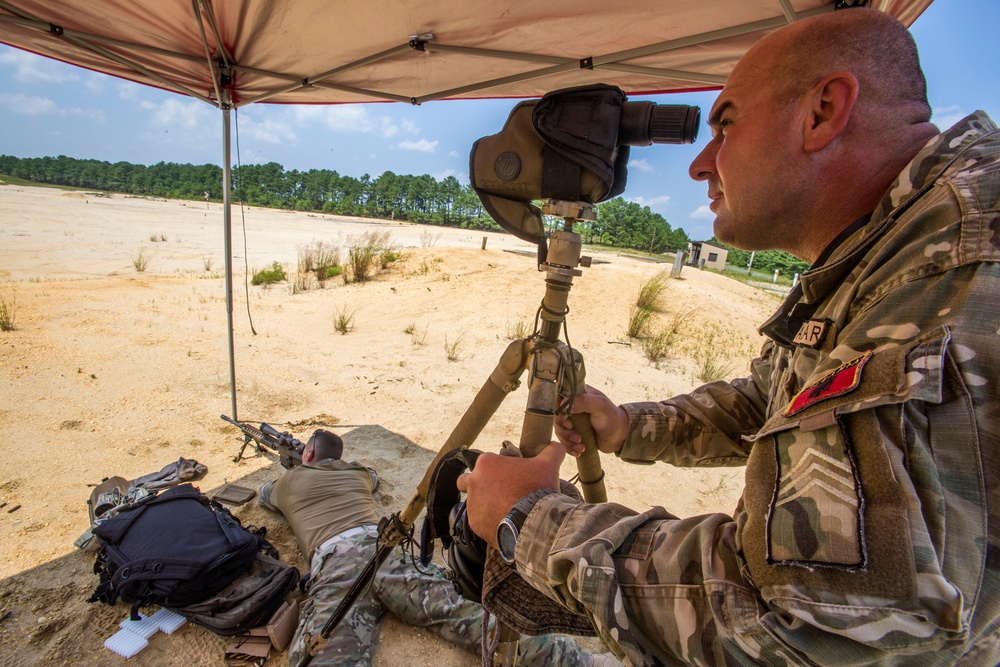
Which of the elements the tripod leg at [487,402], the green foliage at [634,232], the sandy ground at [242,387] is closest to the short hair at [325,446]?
the sandy ground at [242,387]

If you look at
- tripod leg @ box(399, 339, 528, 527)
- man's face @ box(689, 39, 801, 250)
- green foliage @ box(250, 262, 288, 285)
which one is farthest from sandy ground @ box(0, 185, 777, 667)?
man's face @ box(689, 39, 801, 250)

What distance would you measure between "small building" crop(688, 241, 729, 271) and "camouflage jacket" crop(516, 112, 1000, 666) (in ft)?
108

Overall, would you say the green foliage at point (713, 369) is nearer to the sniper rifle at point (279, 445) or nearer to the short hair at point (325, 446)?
the short hair at point (325, 446)

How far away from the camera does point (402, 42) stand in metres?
2.69

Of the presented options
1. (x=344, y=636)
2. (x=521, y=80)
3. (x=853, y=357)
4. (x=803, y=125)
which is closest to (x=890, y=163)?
(x=803, y=125)

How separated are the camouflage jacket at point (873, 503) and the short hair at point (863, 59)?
14 cm

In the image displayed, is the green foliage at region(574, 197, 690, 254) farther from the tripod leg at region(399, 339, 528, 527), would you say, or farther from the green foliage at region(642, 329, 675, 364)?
the tripod leg at region(399, 339, 528, 527)

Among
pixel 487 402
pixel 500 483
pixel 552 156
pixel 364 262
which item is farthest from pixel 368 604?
pixel 364 262

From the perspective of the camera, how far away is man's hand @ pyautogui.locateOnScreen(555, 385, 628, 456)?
152cm

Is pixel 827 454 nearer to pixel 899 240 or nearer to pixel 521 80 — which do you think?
pixel 899 240

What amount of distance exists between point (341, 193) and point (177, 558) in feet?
234

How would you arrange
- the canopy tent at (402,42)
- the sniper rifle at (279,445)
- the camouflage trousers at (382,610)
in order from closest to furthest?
the camouflage trousers at (382,610) < the canopy tent at (402,42) < the sniper rifle at (279,445)

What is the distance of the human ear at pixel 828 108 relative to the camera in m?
0.87

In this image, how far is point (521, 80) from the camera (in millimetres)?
2998
